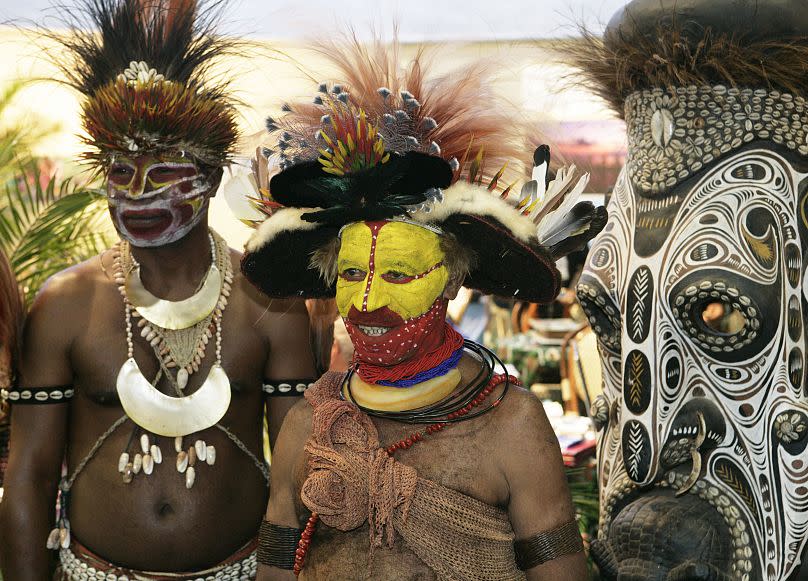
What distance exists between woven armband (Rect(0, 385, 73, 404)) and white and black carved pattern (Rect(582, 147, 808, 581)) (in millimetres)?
1798

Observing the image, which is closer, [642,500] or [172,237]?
[642,500]

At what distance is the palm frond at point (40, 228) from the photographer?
4859 mm

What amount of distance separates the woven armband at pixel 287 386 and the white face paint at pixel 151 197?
59 cm

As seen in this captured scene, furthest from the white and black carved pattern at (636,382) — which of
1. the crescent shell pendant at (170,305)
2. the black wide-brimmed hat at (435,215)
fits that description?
the crescent shell pendant at (170,305)

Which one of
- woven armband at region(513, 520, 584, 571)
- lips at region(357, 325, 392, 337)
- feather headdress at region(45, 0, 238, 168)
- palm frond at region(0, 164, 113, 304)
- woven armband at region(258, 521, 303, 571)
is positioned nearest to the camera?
woven armband at region(513, 520, 584, 571)

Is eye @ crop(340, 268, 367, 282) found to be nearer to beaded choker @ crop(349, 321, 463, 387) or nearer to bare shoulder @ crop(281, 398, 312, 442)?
beaded choker @ crop(349, 321, 463, 387)

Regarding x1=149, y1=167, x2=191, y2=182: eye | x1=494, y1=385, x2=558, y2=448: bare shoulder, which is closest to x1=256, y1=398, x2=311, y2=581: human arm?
x1=494, y1=385, x2=558, y2=448: bare shoulder

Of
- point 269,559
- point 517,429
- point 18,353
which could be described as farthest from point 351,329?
point 18,353

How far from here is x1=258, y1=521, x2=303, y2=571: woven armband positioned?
260 cm

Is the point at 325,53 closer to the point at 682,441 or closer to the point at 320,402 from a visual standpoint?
the point at 320,402

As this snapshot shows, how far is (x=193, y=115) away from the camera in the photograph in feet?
10.8

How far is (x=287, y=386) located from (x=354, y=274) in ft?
3.35

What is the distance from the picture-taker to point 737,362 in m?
2.78

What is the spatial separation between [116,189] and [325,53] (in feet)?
3.24
